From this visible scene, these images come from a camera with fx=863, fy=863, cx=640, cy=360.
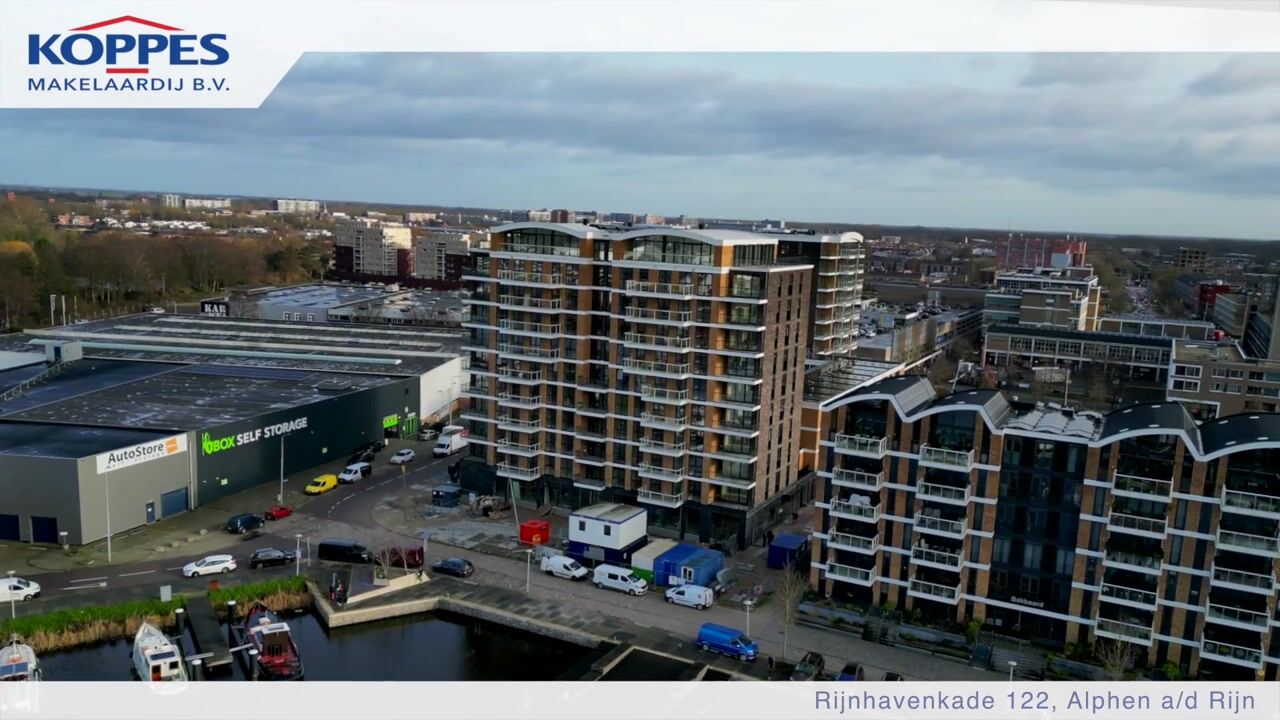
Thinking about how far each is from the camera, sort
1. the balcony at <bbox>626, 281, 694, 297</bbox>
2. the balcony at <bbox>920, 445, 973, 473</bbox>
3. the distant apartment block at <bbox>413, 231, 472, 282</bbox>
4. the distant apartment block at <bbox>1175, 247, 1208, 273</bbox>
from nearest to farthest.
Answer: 1. the balcony at <bbox>920, 445, 973, 473</bbox>
2. the balcony at <bbox>626, 281, 694, 297</bbox>
3. the distant apartment block at <bbox>413, 231, 472, 282</bbox>
4. the distant apartment block at <bbox>1175, 247, 1208, 273</bbox>

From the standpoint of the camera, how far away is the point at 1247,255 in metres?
42.7

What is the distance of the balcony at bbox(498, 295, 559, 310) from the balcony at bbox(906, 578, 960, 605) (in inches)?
270

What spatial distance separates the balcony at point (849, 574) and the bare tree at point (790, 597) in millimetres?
422

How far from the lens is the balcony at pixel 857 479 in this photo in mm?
10555

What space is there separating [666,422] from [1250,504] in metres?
7.31

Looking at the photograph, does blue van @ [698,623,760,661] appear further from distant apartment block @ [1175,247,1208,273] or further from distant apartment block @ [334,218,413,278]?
distant apartment block @ [1175,247,1208,273]

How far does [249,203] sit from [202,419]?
67.6 meters

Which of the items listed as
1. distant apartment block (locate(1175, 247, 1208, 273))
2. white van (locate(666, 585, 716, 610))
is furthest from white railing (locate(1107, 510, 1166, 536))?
distant apartment block (locate(1175, 247, 1208, 273))

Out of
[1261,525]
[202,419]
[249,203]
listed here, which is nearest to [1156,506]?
[1261,525]

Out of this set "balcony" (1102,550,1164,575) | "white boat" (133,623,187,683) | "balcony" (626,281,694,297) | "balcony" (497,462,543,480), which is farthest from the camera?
"balcony" (497,462,543,480)

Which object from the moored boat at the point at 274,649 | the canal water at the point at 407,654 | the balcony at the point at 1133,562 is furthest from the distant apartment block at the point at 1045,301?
the moored boat at the point at 274,649

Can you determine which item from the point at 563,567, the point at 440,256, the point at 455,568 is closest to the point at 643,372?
the point at 563,567

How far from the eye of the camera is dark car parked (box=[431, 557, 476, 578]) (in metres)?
11.9

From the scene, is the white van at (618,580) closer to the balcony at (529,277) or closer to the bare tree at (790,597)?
the bare tree at (790,597)
